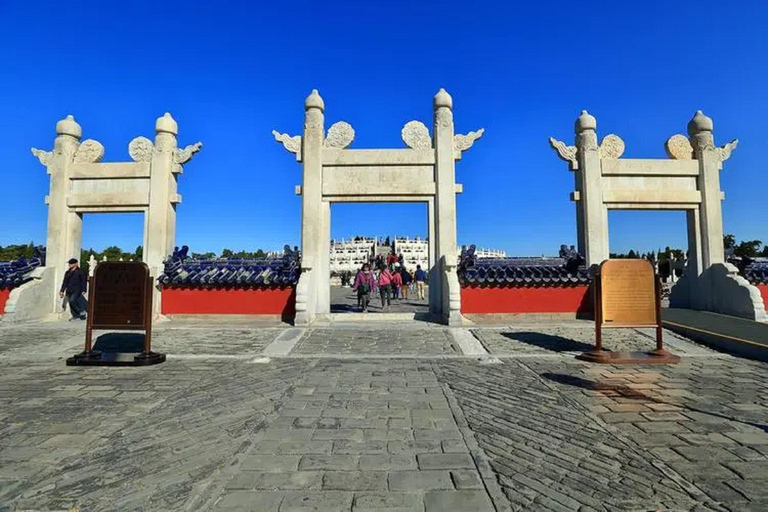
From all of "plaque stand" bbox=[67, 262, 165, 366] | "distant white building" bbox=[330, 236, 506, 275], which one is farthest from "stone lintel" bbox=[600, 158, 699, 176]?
"distant white building" bbox=[330, 236, 506, 275]

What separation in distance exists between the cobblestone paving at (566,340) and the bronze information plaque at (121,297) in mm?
5897

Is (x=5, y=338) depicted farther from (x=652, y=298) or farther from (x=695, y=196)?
(x=695, y=196)

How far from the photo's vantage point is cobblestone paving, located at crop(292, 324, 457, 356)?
746cm

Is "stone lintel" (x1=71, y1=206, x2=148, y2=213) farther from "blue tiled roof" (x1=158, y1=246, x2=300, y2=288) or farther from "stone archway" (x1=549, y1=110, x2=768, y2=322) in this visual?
"stone archway" (x1=549, y1=110, x2=768, y2=322)

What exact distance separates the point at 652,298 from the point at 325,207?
7916 millimetres

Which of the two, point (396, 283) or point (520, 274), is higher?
point (520, 274)

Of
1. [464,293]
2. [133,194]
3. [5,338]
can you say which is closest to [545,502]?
[464,293]

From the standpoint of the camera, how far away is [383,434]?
353 centimetres

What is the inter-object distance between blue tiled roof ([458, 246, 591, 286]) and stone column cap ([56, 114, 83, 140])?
11997mm

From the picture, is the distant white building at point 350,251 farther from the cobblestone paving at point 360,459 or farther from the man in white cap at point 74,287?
the cobblestone paving at point 360,459

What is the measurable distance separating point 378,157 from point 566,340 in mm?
6645

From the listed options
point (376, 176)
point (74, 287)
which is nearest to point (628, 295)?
point (376, 176)

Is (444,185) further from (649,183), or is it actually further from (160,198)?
(160,198)

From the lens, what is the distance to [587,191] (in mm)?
11656
